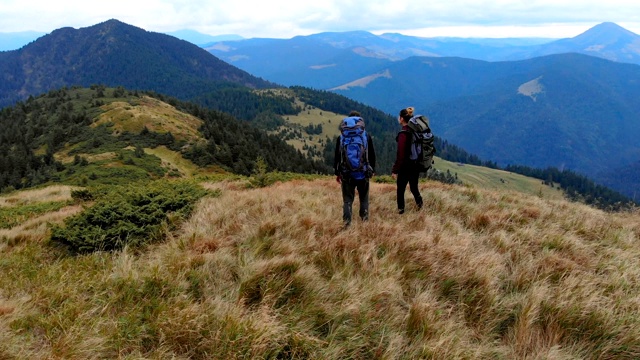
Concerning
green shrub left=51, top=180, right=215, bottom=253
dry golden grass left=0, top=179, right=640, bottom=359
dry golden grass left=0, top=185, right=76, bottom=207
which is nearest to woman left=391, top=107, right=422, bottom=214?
dry golden grass left=0, top=179, right=640, bottom=359

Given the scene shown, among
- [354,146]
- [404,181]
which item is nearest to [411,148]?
[404,181]

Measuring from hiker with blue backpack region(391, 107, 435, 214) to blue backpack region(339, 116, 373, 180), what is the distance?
1351 millimetres

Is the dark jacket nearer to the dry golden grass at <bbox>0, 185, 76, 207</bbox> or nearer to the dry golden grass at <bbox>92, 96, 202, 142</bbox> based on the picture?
the dry golden grass at <bbox>0, 185, 76, 207</bbox>

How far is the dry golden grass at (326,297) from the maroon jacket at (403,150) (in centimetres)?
196

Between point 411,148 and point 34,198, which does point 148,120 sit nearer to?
point 34,198

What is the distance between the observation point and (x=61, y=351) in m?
2.82

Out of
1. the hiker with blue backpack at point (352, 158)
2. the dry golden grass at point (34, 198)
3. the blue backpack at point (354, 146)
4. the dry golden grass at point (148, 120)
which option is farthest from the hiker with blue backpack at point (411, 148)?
the dry golden grass at point (148, 120)

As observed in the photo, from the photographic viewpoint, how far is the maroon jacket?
26.1ft

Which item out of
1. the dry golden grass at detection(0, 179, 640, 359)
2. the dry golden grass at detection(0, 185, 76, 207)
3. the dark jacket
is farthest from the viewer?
the dry golden grass at detection(0, 185, 76, 207)

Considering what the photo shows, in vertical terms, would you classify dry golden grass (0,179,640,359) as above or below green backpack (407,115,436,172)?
below

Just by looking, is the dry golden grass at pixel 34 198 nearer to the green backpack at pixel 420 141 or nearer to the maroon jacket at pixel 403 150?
the maroon jacket at pixel 403 150

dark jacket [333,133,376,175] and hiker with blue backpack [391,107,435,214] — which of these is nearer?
dark jacket [333,133,376,175]

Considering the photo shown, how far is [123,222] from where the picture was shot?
6.78 metres

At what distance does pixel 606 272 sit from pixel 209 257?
5.93 meters
